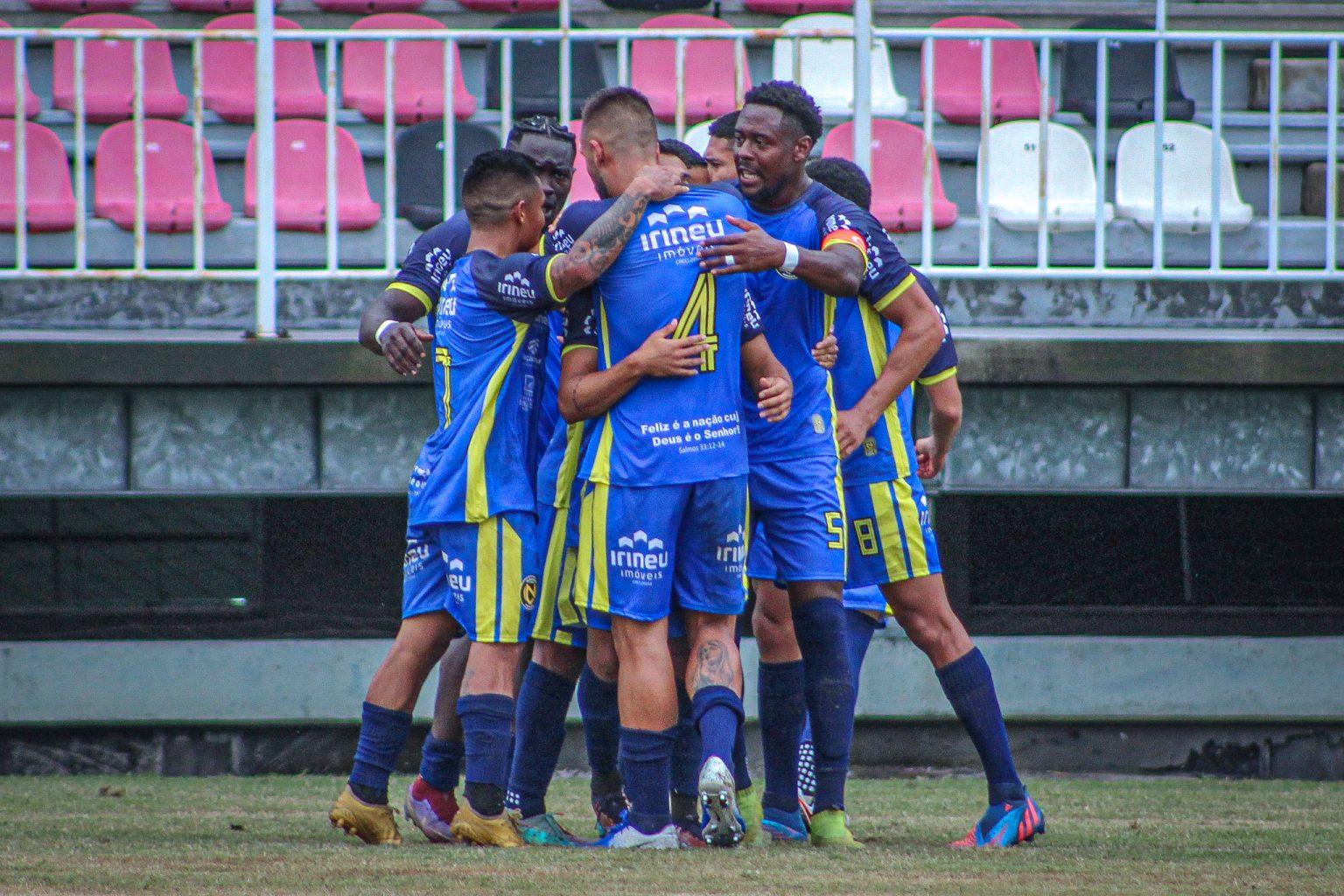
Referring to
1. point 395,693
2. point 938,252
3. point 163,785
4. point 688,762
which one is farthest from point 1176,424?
point 163,785

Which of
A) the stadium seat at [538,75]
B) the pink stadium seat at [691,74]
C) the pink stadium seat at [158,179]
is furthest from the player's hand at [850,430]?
the stadium seat at [538,75]

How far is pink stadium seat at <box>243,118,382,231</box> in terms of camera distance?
25.9 feet

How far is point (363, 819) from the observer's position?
14.8 feet

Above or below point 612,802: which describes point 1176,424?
above

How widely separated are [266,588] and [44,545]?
94 centimetres

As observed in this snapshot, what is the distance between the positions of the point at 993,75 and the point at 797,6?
1243 millimetres

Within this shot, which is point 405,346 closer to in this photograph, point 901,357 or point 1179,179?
point 901,357

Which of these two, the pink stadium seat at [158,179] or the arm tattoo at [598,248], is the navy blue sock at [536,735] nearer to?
the arm tattoo at [598,248]

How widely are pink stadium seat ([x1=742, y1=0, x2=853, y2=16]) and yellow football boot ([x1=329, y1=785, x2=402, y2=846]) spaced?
21.0 feet

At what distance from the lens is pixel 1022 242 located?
8047 mm

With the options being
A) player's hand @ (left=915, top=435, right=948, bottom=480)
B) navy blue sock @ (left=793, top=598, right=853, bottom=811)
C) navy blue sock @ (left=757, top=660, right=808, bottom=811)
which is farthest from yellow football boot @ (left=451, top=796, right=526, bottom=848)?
player's hand @ (left=915, top=435, right=948, bottom=480)

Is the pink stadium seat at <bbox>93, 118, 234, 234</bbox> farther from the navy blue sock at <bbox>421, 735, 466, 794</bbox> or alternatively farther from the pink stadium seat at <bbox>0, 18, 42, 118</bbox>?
the navy blue sock at <bbox>421, 735, 466, 794</bbox>

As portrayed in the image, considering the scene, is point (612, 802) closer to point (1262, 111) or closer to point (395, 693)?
point (395, 693)

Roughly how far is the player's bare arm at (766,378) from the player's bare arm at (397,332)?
0.88 m
